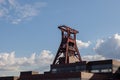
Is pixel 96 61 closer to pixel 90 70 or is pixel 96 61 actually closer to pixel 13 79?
pixel 90 70

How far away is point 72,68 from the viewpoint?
305 feet

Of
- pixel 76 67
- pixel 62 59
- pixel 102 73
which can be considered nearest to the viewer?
pixel 102 73

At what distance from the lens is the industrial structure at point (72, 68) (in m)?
81.5

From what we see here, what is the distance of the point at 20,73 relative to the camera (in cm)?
→ 10394

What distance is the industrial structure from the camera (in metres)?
81.5

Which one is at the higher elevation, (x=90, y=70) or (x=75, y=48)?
(x=75, y=48)

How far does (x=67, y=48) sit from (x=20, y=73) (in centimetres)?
1909

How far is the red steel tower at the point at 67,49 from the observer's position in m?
99.7

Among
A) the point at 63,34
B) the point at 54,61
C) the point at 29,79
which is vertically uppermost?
the point at 63,34

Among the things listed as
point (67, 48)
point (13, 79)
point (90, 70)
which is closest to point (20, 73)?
point (13, 79)

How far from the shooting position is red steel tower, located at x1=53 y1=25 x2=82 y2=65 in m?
99.7

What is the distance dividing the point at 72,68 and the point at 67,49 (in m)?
9.50

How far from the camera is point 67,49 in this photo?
329 feet

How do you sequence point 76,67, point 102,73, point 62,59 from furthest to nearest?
point 62,59, point 76,67, point 102,73
